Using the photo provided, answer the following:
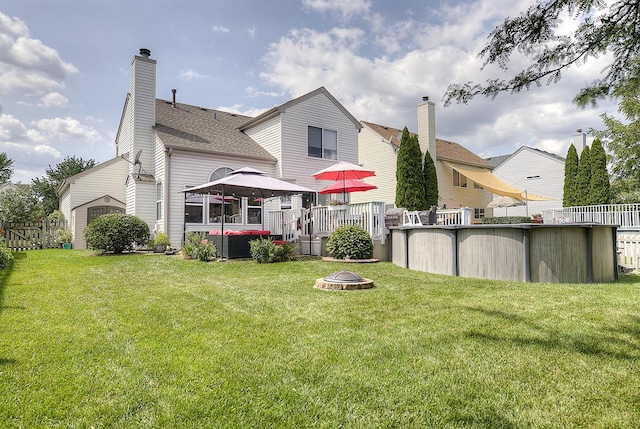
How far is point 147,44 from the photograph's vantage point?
49.7ft

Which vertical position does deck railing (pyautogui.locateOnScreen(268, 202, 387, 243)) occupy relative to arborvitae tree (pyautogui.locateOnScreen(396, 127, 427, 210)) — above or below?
below

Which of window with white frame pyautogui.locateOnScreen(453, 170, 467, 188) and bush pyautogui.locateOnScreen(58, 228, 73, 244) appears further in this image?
window with white frame pyautogui.locateOnScreen(453, 170, 467, 188)

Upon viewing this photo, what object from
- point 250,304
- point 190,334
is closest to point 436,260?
point 250,304

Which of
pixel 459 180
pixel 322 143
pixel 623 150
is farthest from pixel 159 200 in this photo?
pixel 623 150

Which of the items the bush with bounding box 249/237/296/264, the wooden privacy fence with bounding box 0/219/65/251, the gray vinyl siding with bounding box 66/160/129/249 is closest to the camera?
the bush with bounding box 249/237/296/264

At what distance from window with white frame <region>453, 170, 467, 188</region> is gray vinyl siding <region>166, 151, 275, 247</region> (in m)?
16.4

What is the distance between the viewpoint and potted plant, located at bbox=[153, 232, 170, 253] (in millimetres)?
12945

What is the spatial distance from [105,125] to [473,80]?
66.5 feet

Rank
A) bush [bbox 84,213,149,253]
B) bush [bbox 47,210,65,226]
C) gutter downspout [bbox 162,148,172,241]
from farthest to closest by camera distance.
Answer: bush [bbox 47,210,65,226] < gutter downspout [bbox 162,148,172,241] < bush [bbox 84,213,149,253]

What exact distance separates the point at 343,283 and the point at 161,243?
931 centimetres

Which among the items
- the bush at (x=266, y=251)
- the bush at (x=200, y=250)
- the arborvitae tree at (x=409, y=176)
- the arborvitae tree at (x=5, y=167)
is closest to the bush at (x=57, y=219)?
the bush at (x=200, y=250)

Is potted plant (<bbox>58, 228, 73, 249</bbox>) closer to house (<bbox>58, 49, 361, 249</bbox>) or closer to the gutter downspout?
house (<bbox>58, 49, 361, 249</bbox>)

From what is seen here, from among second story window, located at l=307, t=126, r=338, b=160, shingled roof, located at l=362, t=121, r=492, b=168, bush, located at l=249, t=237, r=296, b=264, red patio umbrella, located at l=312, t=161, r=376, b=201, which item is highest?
shingled roof, located at l=362, t=121, r=492, b=168

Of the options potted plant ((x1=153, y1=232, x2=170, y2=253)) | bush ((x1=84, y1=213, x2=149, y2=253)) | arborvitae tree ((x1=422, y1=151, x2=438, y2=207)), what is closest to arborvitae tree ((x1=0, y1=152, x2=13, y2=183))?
bush ((x1=84, y1=213, x2=149, y2=253))
